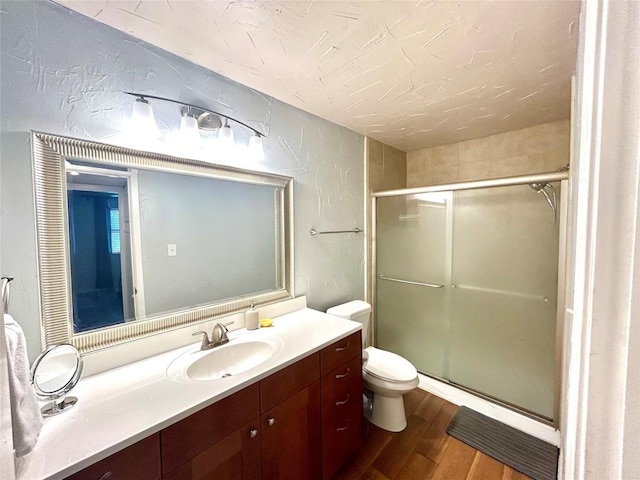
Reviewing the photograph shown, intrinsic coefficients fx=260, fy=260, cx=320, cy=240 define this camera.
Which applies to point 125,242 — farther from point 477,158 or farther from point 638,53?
point 477,158

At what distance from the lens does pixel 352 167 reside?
2217 millimetres

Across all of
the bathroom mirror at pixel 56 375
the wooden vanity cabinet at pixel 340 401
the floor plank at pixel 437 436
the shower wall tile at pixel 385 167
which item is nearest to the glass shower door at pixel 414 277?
the shower wall tile at pixel 385 167

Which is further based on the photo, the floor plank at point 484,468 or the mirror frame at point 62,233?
the floor plank at point 484,468

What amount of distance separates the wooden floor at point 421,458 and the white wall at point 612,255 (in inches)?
59.4

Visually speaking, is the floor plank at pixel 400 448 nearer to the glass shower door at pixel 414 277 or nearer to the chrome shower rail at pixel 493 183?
the glass shower door at pixel 414 277

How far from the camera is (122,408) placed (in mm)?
830

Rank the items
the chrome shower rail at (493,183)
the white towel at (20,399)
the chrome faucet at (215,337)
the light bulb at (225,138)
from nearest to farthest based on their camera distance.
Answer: the white towel at (20,399), the chrome faucet at (215,337), the light bulb at (225,138), the chrome shower rail at (493,183)

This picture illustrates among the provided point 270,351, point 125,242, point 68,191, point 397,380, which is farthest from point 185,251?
point 397,380

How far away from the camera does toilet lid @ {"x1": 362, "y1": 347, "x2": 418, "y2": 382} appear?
1642 mm

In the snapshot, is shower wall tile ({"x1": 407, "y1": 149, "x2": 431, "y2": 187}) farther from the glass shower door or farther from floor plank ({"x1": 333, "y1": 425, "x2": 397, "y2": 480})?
floor plank ({"x1": 333, "y1": 425, "x2": 397, "y2": 480})

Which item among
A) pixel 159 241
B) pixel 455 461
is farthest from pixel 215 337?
pixel 455 461

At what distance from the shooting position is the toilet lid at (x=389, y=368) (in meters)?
1.64

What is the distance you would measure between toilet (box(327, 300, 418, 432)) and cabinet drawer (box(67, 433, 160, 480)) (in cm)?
125

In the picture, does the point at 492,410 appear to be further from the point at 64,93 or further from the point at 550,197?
the point at 64,93
